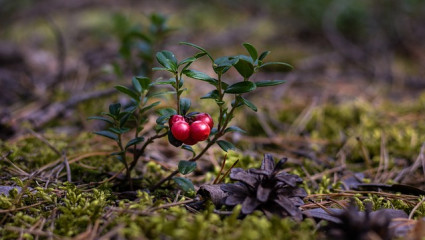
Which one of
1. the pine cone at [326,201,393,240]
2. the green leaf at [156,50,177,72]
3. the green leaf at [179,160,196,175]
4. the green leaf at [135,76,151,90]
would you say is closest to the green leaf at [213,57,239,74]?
the green leaf at [156,50,177,72]

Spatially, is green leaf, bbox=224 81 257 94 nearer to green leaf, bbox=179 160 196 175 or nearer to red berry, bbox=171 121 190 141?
red berry, bbox=171 121 190 141

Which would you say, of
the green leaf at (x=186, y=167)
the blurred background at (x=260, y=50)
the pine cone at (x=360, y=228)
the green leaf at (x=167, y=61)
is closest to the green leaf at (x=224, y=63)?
the green leaf at (x=167, y=61)

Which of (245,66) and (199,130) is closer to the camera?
(199,130)

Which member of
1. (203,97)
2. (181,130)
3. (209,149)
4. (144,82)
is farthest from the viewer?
(209,149)

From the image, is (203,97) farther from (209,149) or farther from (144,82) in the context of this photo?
(209,149)

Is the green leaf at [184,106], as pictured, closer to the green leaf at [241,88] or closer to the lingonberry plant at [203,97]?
the lingonberry plant at [203,97]

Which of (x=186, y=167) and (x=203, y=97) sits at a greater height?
(x=203, y=97)

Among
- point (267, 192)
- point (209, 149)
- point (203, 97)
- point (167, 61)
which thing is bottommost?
point (209, 149)

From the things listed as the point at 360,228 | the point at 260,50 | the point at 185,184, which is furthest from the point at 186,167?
the point at 260,50
